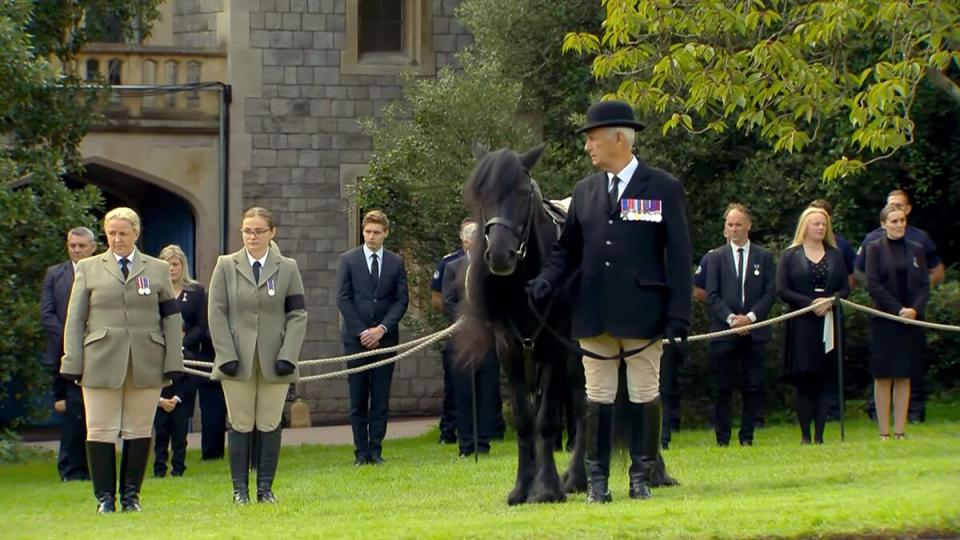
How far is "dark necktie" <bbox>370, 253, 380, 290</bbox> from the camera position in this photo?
61.0ft

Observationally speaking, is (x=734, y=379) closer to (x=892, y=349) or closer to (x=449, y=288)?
(x=892, y=349)

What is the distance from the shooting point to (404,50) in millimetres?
27672

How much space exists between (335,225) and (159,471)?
9.48 m

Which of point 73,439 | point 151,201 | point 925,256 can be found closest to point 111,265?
point 73,439

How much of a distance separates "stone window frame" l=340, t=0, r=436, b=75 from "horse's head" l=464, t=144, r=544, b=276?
15.3 meters

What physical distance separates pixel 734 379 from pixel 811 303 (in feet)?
4.24

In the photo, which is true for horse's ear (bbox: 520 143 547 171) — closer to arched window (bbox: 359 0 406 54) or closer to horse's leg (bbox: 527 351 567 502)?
horse's leg (bbox: 527 351 567 502)

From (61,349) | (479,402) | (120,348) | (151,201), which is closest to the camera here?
(120,348)

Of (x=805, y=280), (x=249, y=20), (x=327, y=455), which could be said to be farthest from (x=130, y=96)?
(x=805, y=280)

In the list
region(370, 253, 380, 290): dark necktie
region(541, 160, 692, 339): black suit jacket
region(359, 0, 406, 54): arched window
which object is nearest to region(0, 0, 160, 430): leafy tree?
region(370, 253, 380, 290): dark necktie

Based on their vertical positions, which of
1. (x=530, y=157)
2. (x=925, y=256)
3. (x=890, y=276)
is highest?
(x=530, y=157)

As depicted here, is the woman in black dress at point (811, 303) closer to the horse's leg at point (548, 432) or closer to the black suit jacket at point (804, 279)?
the black suit jacket at point (804, 279)

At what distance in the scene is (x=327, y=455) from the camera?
20.0 meters

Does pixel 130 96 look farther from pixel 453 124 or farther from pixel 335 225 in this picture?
pixel 453 124
